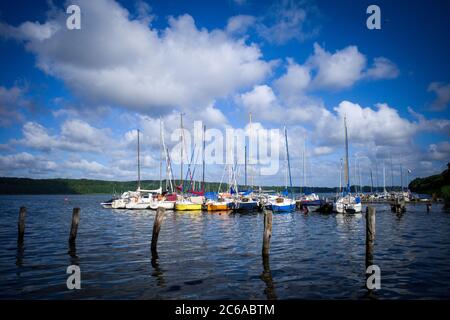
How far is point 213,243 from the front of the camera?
25016mm

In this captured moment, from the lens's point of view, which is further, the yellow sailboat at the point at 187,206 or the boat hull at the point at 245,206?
the yellow sailboat at the point at 187,206

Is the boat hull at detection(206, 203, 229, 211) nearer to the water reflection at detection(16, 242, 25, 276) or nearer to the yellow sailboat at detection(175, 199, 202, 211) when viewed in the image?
the yellow sailboat at detection(175, 199, 202, 211)

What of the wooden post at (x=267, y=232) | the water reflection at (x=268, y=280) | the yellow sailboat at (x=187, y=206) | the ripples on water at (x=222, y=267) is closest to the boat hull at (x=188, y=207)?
the yellow sailboat at (x=187, y=206)

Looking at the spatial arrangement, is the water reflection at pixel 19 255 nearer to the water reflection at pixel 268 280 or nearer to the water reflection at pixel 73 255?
the water reflection at pixel 73 255

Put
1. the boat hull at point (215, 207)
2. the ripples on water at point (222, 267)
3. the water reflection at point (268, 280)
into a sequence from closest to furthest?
the water reflection at point (268, 280)
the ripples on water at point (222, 267)
the boat hull at point (215, 207)

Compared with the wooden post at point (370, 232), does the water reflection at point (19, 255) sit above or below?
below

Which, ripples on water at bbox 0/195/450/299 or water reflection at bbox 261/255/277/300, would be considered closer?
water reflection at bbox 261/255/277/300

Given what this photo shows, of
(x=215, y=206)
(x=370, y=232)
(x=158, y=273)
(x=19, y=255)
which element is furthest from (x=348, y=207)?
(x=19, y=255)

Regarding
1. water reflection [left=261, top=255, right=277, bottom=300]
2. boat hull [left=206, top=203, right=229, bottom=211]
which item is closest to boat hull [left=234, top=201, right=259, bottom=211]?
boat hull [left=206, top=203, right=229, bottom=211]

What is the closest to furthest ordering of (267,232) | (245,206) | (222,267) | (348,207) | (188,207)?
(222,267), (267,232), (348,207), (245,206), (188,207)

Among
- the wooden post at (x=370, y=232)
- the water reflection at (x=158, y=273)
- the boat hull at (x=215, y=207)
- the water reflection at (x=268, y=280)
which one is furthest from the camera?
the boat hull at (x=215, y=207)

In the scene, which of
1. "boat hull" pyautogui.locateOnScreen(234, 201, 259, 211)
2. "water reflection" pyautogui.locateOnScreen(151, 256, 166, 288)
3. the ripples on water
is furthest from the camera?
"boat hull" pyautogui.locateOnScreen(234, 201, 259, 211)

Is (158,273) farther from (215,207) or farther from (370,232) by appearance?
(215,207)
